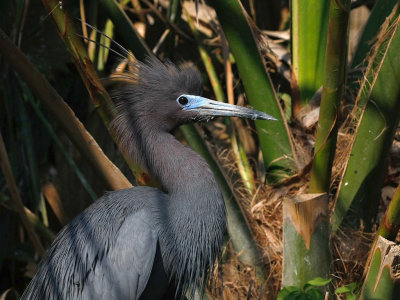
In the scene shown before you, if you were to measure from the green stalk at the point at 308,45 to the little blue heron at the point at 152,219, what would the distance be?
1.21 ft

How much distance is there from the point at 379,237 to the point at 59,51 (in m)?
2.73

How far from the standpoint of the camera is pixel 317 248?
2.11 m

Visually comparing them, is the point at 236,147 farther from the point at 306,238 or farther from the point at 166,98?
the point at 306,238

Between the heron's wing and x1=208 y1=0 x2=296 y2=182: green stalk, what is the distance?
0.56m

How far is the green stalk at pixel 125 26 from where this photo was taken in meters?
2.34

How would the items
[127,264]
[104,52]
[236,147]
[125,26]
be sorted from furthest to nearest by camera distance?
1. [104,52]
2. [236,147]
3. [125,26]
4. [127,264]

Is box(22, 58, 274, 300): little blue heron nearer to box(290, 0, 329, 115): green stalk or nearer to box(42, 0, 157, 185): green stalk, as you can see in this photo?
box(42, 0, 157, 185): green stalk

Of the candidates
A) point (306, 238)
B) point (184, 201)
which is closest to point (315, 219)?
point (306, 238)

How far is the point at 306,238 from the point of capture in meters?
2.10

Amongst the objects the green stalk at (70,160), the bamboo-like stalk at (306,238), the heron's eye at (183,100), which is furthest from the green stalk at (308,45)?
the green stalk at (70,160)

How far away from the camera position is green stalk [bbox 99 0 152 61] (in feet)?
7.68

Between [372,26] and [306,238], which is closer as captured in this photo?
[306,238]

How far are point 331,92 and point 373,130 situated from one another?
1.14ft

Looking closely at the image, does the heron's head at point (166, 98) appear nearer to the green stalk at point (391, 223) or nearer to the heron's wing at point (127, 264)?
the heron's wing at point (127, 264)
